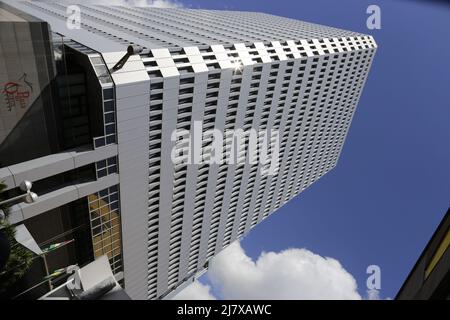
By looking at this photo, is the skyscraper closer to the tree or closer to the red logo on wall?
the red logo on wall

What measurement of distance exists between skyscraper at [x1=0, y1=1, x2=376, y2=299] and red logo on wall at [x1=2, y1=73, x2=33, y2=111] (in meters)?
2.46

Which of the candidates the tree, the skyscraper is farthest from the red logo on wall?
the tree

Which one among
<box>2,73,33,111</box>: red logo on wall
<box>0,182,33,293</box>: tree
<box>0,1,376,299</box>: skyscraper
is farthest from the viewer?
<box>0,1,376,299</box>: skyscraper

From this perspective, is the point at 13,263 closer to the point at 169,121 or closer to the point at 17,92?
the point at 17,92

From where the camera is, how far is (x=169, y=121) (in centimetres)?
4141

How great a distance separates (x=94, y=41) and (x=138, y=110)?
9397 mm

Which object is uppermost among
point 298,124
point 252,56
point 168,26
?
point 168,26

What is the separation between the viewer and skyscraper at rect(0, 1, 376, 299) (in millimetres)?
32031

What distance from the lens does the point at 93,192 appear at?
114ft

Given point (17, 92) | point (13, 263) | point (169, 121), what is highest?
point (17, 92)

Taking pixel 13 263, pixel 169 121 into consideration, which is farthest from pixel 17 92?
pixel 169 121

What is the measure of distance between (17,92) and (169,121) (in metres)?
18.1
